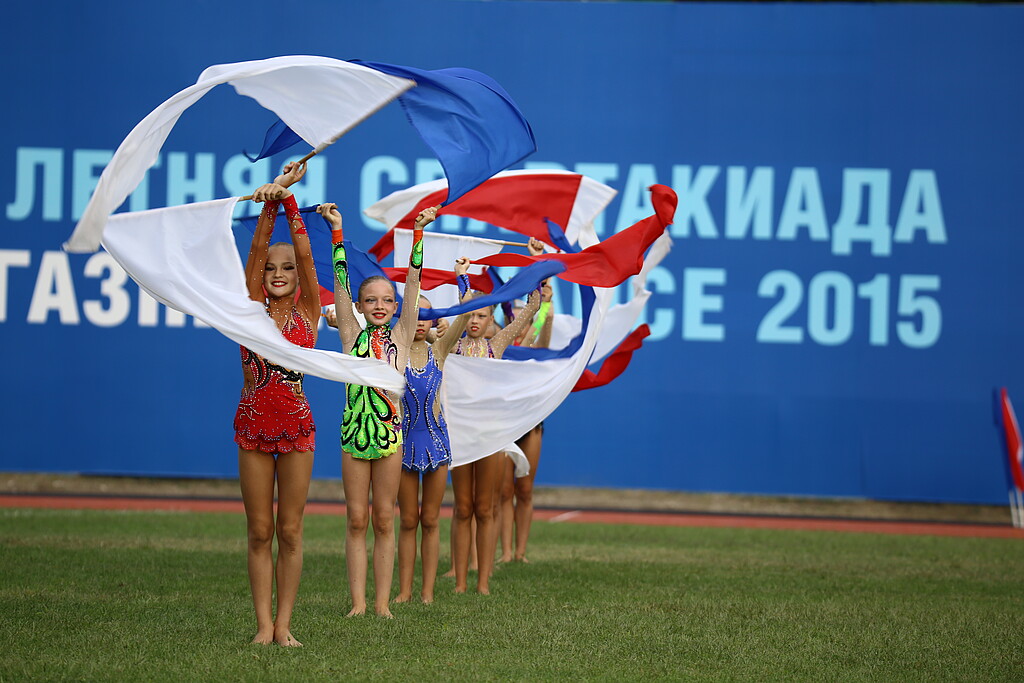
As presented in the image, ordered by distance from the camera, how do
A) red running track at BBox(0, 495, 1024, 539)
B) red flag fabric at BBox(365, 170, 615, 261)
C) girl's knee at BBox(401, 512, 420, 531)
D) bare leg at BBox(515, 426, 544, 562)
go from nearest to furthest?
girl's knee at BBox(401, 512, 420, 531), red flag fabric at BBox(365, 170, 615, 261), bare leg at BBox(515, 426, 544, 562), red running track at BBox(0, 495, 1024, 539)

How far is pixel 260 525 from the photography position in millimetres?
5465

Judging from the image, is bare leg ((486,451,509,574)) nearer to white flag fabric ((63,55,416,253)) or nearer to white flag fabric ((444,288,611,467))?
white flag fabric ((444,288,611,467))

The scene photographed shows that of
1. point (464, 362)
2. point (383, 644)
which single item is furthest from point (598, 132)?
point (383, 644)

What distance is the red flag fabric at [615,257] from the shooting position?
7609 millimetres

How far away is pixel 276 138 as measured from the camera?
261 inches

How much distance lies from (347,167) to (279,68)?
903 centimetres

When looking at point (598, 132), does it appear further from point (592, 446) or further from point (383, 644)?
point (383, 644)

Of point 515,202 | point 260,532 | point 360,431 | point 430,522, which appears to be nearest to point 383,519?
point 360,431

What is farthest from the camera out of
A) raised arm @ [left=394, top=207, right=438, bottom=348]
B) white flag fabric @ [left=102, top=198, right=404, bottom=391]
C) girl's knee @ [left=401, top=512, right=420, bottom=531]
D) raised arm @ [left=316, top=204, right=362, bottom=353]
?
girl's knee @ [left=401, top=512, right=420, bottom=531]

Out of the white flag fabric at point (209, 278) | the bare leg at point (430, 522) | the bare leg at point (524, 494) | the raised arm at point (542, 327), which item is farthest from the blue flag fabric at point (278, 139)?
the bare leg at point (524, 494)

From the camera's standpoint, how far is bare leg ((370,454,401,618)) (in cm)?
639

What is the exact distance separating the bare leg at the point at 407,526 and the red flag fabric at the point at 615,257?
1642 mm

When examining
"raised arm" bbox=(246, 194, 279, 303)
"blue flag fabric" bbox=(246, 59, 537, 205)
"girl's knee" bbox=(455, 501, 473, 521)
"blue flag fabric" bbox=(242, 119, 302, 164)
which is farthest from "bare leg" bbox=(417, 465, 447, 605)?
"blue flag fabric" bbox=(242, 119, 302, 164)

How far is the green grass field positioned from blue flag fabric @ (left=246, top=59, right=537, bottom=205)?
7.86ft
